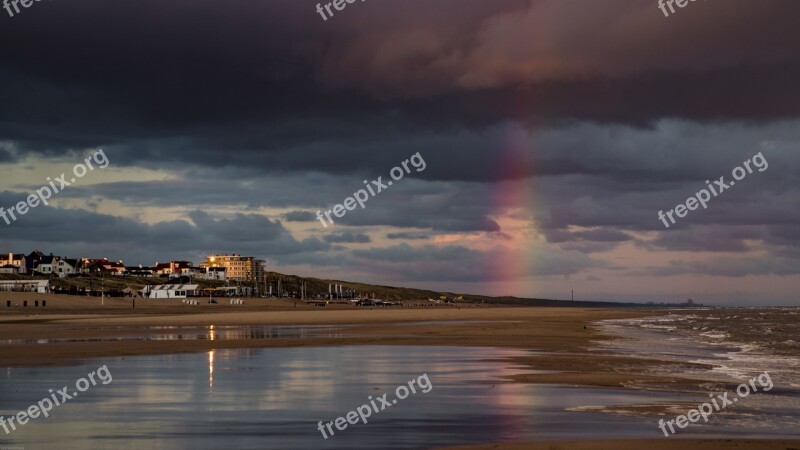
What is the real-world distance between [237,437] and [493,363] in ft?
64.3

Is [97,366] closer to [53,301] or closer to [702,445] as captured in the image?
[702,445]

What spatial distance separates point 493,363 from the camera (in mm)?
35062
